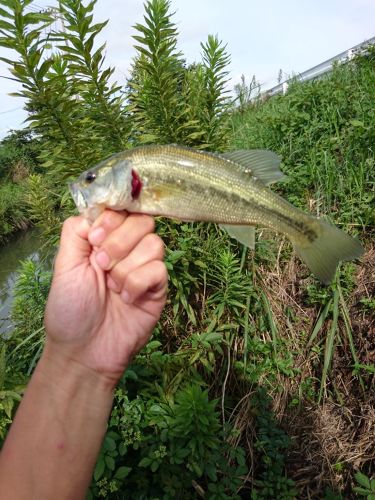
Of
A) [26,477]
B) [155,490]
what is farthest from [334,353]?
[26,477]

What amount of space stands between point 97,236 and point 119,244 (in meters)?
0.11

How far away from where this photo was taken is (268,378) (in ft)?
11.1

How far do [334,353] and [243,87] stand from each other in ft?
14.4

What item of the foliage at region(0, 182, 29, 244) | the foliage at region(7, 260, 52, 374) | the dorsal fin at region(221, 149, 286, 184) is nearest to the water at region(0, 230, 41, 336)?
the foliage at region(0, 182, 29, 244)

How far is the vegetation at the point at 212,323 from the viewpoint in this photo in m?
2.70

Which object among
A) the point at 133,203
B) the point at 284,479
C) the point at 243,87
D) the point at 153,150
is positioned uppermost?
the point at 243,87

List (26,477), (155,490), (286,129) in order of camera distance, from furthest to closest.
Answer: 1. (286,129)
2. (155,490)
3. (26,477)

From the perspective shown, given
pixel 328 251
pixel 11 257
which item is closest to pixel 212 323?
pixel 328 251

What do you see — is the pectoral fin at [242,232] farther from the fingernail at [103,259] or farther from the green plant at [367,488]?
the green plant at [367,488]

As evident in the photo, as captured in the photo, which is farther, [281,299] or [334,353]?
[281,299]

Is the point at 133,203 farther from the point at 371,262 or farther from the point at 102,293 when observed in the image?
the point at 371,262

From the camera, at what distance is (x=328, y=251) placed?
1.95m

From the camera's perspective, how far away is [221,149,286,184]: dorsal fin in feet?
6.40

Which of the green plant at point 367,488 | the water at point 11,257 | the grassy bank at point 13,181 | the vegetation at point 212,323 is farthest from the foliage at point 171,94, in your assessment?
the grassy bank at point 13,181
